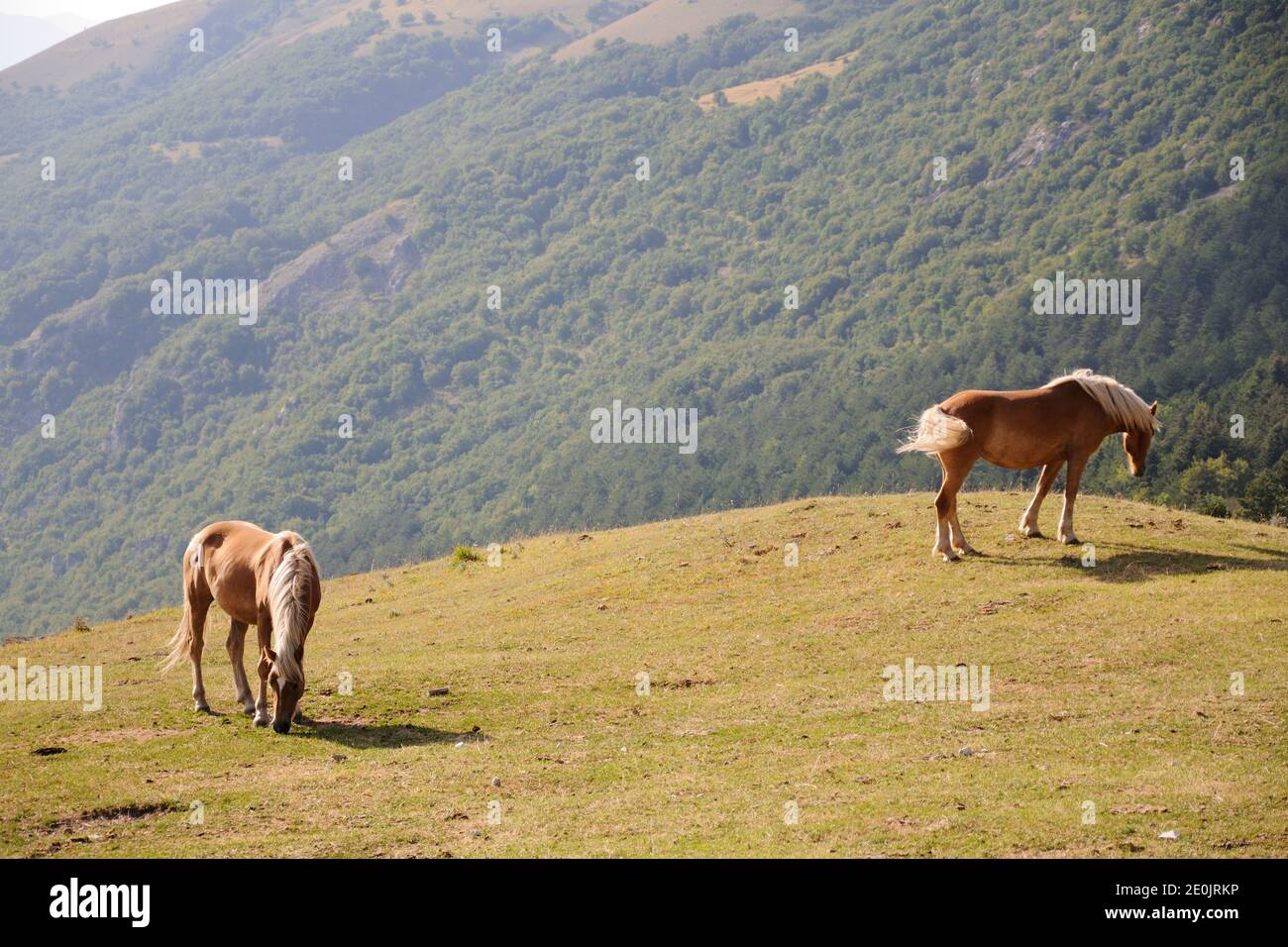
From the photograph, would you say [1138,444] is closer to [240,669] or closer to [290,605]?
[290,605]

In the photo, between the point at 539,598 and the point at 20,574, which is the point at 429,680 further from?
the point at 20,574

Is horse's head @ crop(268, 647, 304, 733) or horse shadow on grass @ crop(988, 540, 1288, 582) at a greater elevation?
horse shadow on grass @ crop(988, 540, 1288, 582)

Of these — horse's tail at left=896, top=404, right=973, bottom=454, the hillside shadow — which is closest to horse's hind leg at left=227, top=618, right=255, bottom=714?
the hillside shadow

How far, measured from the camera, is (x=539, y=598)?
23734 millimetres


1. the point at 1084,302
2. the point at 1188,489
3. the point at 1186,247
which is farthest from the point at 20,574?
the point at 1188,489

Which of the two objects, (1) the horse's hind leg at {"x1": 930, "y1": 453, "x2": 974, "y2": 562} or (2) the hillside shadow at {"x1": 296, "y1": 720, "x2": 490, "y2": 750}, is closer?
(2) the hillside shadow at {"x1": 296, "y1": 720, "x2": 490, "y2": 750}

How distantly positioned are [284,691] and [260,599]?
4.03 ft

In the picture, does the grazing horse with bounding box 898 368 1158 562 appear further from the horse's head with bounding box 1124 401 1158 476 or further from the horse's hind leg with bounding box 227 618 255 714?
the horse's hind leg with bounding box 227 618 255 714

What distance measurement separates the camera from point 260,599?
1544 centimetres

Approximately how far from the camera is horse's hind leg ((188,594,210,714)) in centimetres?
1650

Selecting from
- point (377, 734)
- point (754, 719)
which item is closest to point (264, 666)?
point (377, 734)

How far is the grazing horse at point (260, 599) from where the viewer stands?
48.5 feet

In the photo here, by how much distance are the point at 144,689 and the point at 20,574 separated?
7306 inches
